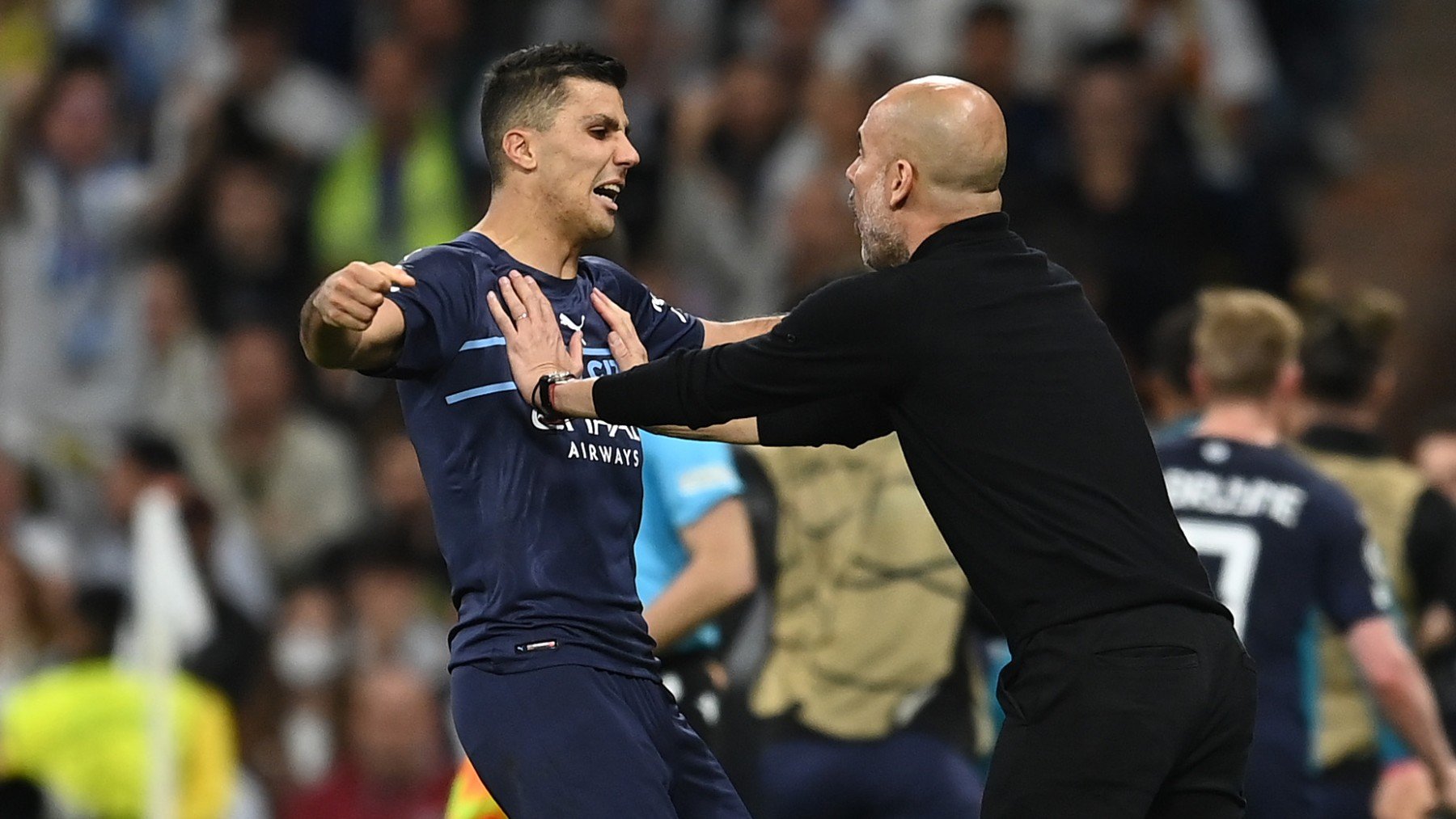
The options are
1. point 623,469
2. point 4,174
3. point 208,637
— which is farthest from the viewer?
point 4,174

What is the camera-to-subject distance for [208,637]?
8.93 m

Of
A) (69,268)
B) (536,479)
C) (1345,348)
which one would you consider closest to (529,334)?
(536,479)

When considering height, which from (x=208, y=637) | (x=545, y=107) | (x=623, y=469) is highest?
(x=545, y=107)

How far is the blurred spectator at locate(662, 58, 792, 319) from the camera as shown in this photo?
9.62 meters

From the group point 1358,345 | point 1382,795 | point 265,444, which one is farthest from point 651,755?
point 265,444

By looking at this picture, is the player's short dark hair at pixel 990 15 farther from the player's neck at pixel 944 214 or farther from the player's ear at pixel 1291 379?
the player's neck at pixel 944 214

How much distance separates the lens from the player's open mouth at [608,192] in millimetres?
4242

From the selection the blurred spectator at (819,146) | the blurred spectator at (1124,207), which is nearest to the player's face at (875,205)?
the blurred spectator at (1124,207)

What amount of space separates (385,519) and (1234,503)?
15.7ft

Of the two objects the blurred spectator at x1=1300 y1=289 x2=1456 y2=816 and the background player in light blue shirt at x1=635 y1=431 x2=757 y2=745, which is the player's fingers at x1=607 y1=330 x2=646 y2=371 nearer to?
the background player in light blue shirt at x1=635 y1=431 x2=757 y2=745

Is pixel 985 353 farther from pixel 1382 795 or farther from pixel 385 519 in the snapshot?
pixel 385 519

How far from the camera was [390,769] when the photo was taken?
8414mm

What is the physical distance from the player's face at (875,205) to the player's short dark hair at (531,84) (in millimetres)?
530

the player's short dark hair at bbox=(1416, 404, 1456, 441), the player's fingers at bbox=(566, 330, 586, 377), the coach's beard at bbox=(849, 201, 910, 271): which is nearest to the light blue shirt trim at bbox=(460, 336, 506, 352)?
the player's fingers at bbox=(566, 330, 586, 377)
